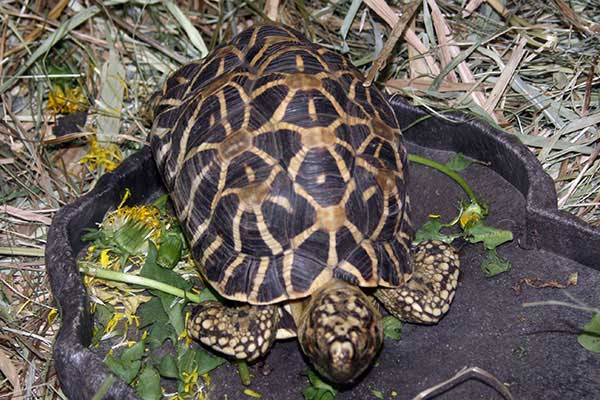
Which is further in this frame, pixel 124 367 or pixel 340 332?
pixel 124 367

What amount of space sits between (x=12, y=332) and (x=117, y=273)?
0.51 metres

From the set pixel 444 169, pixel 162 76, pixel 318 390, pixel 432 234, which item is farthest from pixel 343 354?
pixel 162 76

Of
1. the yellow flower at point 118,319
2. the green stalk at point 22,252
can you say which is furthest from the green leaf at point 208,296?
the green stalk at point 22,252

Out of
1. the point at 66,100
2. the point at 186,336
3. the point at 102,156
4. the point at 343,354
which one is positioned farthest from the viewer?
the point at 66,100

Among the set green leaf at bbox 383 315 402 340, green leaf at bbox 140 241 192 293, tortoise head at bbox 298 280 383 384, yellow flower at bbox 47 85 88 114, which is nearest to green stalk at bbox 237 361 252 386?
tortoise head at bbox 298 280 383 384

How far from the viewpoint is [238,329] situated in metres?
2.95

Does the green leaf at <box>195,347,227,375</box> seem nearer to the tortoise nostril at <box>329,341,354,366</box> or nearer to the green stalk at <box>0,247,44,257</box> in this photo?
the tortoise nostril at <box>329,341,354,366</box>

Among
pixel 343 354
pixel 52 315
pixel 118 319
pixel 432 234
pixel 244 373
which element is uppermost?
pixel 343 354

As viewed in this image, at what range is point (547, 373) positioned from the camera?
9.56ft

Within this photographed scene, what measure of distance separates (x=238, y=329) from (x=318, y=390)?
1.09ft

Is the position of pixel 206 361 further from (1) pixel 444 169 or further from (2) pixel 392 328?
(1) pixel 444 169

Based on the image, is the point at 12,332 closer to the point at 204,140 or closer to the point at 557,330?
the point at 204,140

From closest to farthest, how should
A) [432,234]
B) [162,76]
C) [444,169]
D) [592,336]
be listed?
[592,336] → [432,234] → [444,169] → [162,76]

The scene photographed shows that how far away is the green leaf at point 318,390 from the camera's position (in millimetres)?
2883
